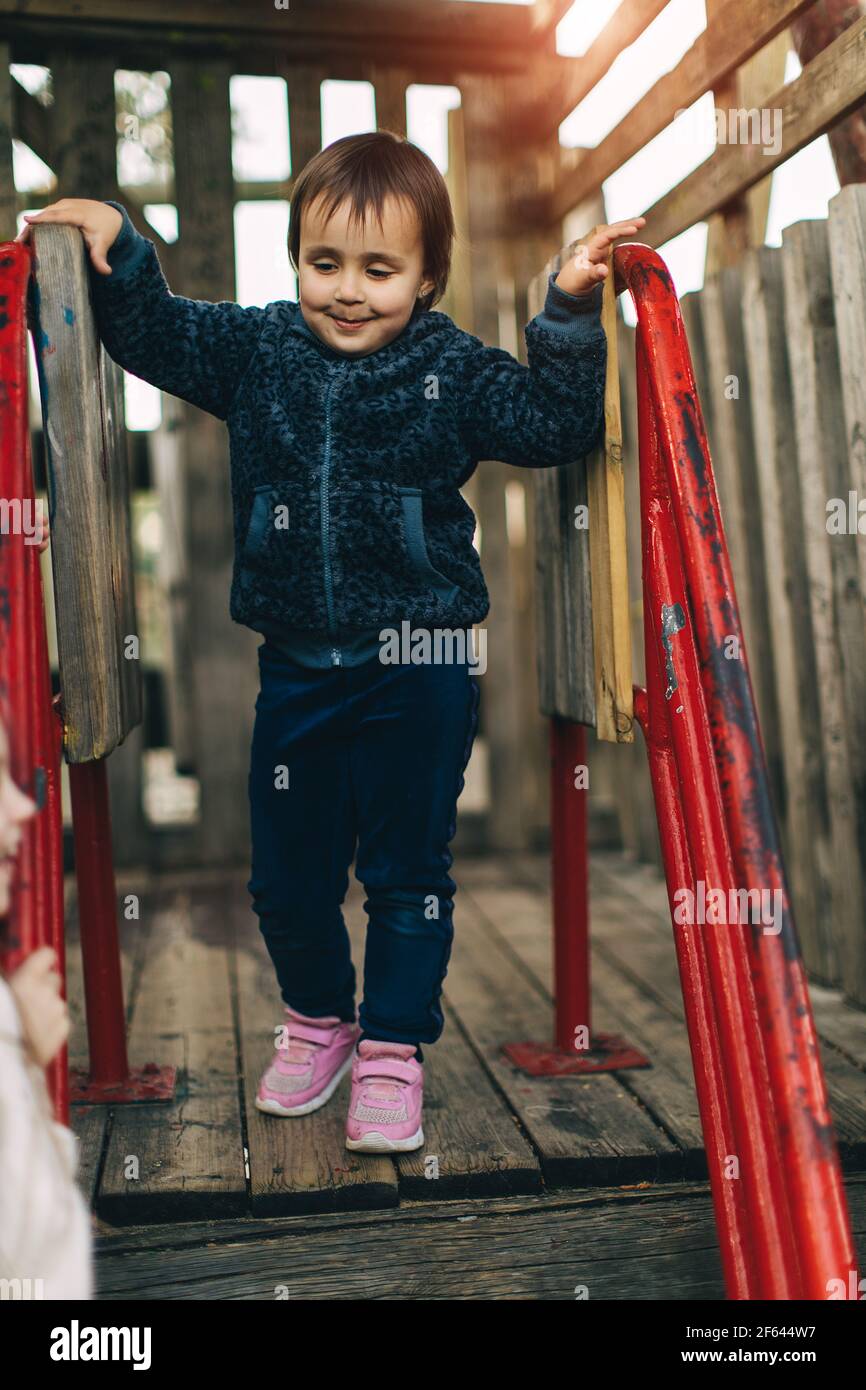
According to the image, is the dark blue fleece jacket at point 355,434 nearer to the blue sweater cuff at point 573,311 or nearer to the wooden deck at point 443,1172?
the blue sweater cuff at point 573,311

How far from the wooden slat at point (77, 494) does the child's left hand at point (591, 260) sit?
26.1 inches

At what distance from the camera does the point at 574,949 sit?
2.43m

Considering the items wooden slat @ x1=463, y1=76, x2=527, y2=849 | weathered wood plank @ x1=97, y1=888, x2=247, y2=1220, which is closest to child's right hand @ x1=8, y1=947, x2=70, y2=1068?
weathered wood plank @ x1=97, y1=888, x2=247, y2=1220

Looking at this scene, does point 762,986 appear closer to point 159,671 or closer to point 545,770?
point 545,770

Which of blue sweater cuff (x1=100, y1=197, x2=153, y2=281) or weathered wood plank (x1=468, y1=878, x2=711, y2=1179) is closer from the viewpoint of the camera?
blue sweater cuff (x1=100, y1=197, x2=153, y2=281)

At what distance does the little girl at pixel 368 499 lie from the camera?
1.95 meters

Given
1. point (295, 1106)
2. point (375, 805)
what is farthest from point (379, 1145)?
point (375, 805)

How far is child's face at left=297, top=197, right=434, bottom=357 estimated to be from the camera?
1.92 metres

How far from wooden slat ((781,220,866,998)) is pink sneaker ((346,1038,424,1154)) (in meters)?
0.97

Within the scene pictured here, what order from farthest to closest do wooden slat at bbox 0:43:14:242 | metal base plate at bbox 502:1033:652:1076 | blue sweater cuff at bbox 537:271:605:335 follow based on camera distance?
wooden slat at bbox 0:43:14:242, metal base plate at bbox 502:1033:652:1076, blue sweater cuff at bbox 537:271:605:335

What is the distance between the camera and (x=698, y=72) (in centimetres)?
272

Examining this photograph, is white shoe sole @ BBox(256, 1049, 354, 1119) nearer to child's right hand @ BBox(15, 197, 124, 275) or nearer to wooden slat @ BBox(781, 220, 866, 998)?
Answer: wooden slat @ BBox(781, 220, 866, 998)

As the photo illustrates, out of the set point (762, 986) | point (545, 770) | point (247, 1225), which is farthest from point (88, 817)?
point (545, 770)
